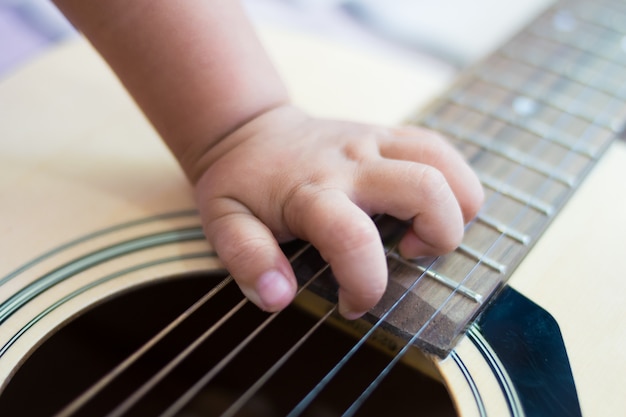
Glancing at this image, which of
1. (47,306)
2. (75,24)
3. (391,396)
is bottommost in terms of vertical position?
(391,396)

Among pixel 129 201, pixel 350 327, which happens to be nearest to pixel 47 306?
pixel 129 201

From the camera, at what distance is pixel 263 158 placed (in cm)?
49

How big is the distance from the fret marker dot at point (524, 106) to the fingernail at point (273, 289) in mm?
360

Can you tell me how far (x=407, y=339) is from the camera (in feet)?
1.55

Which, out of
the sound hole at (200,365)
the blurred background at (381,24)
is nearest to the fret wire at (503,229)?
the sound hole at (200,365)

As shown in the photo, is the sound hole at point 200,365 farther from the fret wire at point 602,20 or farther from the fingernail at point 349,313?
the fret wire at point 602,20

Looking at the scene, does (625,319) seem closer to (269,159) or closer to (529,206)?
(529,206)

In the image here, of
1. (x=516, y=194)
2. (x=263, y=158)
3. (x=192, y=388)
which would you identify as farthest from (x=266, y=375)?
(x=516, y=194)

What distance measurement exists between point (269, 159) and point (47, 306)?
0.67 ft

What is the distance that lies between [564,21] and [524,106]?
0.21 meters

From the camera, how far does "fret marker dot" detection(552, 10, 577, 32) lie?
2.65 ft

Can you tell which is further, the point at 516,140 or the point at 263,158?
the point at 516,140

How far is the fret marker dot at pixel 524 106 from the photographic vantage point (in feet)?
2.21

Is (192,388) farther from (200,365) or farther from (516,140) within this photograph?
(516,140)
